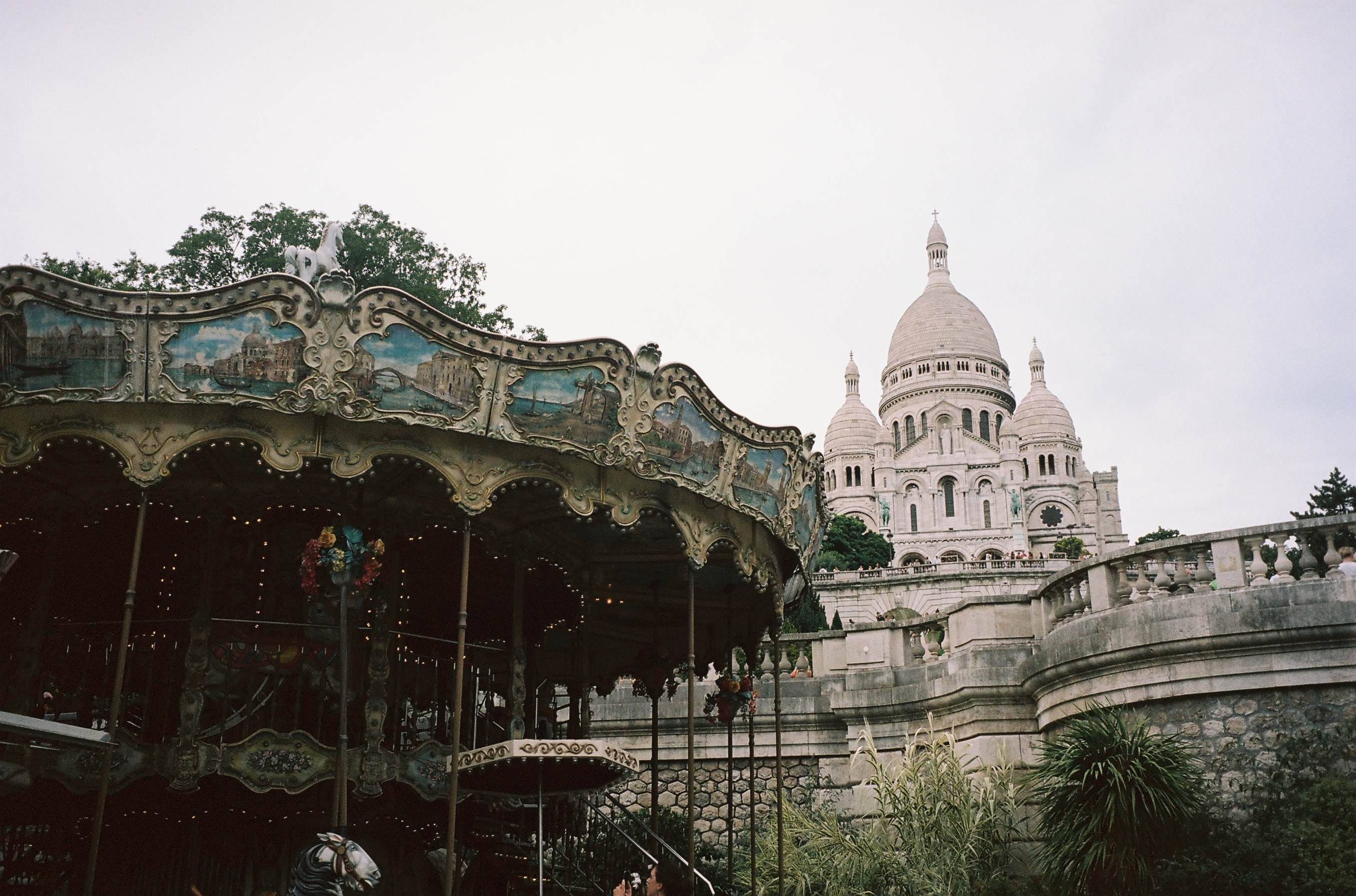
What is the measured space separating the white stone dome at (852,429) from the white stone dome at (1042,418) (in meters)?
12.1

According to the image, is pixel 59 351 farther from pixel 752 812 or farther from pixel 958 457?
pixel 958 457

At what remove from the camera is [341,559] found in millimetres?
11625

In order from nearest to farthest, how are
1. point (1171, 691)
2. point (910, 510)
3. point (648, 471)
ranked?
point (648, 471)
point (1171, 691)
point (910, 510)

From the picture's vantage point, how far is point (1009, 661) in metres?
17.2

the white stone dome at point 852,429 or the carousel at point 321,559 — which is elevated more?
the white stone dome at point 852,429

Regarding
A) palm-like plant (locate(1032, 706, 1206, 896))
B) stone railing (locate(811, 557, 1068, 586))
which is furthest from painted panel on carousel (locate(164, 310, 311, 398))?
stone railing (locate(811, 557, 1068, 586))

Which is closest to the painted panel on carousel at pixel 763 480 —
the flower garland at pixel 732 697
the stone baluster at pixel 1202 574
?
the flower garland at pixel 732 697

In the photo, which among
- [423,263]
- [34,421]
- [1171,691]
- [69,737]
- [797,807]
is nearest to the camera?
[69,737]

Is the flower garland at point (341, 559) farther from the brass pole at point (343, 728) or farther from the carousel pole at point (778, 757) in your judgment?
the carousel pole at point (778, 757)

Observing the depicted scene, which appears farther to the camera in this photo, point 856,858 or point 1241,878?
point 856,858

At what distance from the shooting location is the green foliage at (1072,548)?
85688 mm

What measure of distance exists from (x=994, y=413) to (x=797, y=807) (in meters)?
92.9

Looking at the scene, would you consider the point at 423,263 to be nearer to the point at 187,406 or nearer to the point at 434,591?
the point at 434,591

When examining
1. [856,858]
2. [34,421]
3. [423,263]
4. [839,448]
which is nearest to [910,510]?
[839,448]
